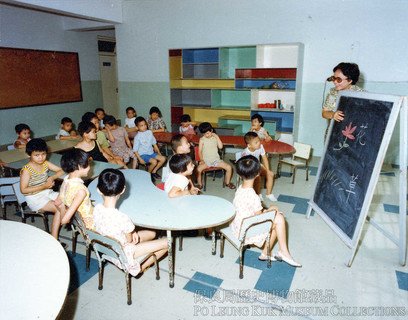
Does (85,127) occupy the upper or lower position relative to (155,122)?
upper

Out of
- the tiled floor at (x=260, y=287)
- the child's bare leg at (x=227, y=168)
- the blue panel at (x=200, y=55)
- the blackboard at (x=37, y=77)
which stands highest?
the blue panel at (x=200, y=55)

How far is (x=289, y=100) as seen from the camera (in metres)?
6.40

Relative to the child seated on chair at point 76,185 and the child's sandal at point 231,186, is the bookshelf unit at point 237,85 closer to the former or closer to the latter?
the child's sandal at point 231,186

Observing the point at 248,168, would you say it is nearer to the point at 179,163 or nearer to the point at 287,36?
the point at 179,163

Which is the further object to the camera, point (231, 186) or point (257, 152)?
point (231, 186)

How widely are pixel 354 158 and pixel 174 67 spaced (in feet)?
17.0

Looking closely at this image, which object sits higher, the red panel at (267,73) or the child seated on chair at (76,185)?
the red panel at (267,73)

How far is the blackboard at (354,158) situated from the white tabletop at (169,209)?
1.19m

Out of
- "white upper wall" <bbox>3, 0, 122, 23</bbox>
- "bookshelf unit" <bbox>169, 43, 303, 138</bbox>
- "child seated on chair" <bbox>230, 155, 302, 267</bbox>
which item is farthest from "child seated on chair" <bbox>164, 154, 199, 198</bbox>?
"white upper wall" <bbox>3, 0, 122, 23</bbox>

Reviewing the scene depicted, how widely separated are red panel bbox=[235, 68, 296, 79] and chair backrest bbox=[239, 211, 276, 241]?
4.16 m

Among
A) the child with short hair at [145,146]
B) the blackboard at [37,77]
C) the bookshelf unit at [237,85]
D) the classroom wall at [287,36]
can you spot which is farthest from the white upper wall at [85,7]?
the child with short hair at [145,146]

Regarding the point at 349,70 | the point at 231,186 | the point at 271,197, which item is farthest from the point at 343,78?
the point at 231,186

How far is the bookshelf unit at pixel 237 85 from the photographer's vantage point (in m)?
6.18

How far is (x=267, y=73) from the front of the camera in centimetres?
632
